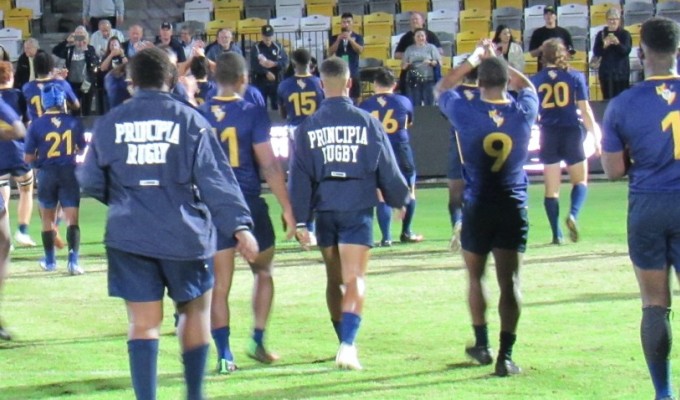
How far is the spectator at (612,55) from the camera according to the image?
2233 centimetres

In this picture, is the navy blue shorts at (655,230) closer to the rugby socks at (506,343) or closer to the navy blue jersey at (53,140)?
the rugby socks at (506,343)

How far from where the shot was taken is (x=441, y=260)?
1472 cm

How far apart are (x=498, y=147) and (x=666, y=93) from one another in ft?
5.66

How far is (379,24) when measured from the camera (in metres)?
27.1

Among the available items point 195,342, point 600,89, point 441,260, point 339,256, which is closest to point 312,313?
point 339,256

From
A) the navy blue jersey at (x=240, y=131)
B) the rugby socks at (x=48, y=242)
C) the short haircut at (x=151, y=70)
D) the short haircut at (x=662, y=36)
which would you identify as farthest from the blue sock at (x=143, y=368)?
the rugby socks at (x=48, y=242)

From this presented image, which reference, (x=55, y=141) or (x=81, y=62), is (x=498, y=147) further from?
(x=81, y=62)

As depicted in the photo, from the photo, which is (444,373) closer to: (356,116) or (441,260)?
(356,116)

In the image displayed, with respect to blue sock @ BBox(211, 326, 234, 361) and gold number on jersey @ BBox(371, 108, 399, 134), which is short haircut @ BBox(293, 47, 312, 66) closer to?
gold number on jersey @ BBox(371, 108, 399, 134)

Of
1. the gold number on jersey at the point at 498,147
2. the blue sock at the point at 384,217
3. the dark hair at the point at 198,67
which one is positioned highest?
the dark hair at the point at 198,67

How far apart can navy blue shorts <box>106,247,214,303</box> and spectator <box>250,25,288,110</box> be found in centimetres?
1650

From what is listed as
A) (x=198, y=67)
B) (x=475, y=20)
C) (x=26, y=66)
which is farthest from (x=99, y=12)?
(x=198, y=67)

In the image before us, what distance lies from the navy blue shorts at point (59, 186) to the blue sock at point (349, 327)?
6.13m

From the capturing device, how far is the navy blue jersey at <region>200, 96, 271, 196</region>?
30.1ft
